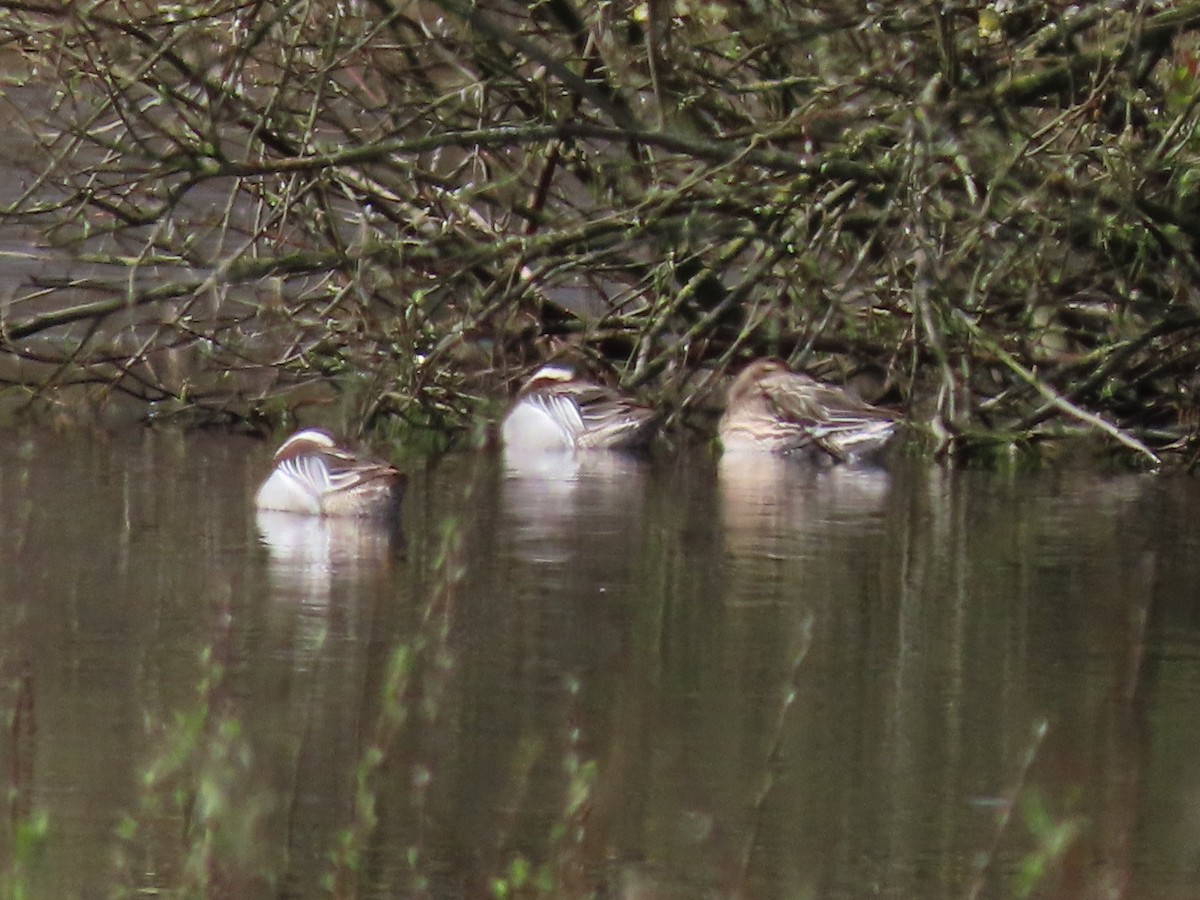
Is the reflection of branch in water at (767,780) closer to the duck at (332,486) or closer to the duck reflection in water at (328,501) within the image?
the duck reflection in water at (328,501)

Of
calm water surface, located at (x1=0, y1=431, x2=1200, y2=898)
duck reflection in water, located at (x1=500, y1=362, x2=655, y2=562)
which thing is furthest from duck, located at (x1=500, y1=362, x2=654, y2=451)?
calm water surface, located at (x1=0, y1=431, x2=1200, y2=898)

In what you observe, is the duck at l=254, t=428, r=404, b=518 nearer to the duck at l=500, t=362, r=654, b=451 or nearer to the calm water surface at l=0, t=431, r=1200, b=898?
the calm water surface at l=0, t=431, r=1200, b=898

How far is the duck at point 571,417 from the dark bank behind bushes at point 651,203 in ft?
0.53

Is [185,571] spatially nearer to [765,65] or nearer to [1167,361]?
[765,65]

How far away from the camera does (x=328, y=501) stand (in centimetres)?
1004

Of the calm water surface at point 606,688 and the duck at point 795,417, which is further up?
the duck at point 795,417

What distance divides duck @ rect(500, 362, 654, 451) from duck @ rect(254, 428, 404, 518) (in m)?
2.41

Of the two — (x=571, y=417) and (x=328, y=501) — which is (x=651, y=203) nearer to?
(x=328, y=501)

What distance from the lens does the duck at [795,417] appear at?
12.3 metres

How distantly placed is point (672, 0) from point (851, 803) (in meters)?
4.49

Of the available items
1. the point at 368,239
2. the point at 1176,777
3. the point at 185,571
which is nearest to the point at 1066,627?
the point at 1176,777

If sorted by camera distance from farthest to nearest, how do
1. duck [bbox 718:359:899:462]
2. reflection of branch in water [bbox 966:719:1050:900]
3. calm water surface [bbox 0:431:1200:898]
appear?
duck [bbox 718:359:899:462], calm water surface [bbox 0:431:1200:898], reflection of branch in water [bbox 966:719:1050:900]

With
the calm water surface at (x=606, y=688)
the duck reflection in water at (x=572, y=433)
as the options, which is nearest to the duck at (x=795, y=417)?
the duck reflection in water at (x=572, y=433)

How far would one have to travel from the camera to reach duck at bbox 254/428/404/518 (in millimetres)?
9977
